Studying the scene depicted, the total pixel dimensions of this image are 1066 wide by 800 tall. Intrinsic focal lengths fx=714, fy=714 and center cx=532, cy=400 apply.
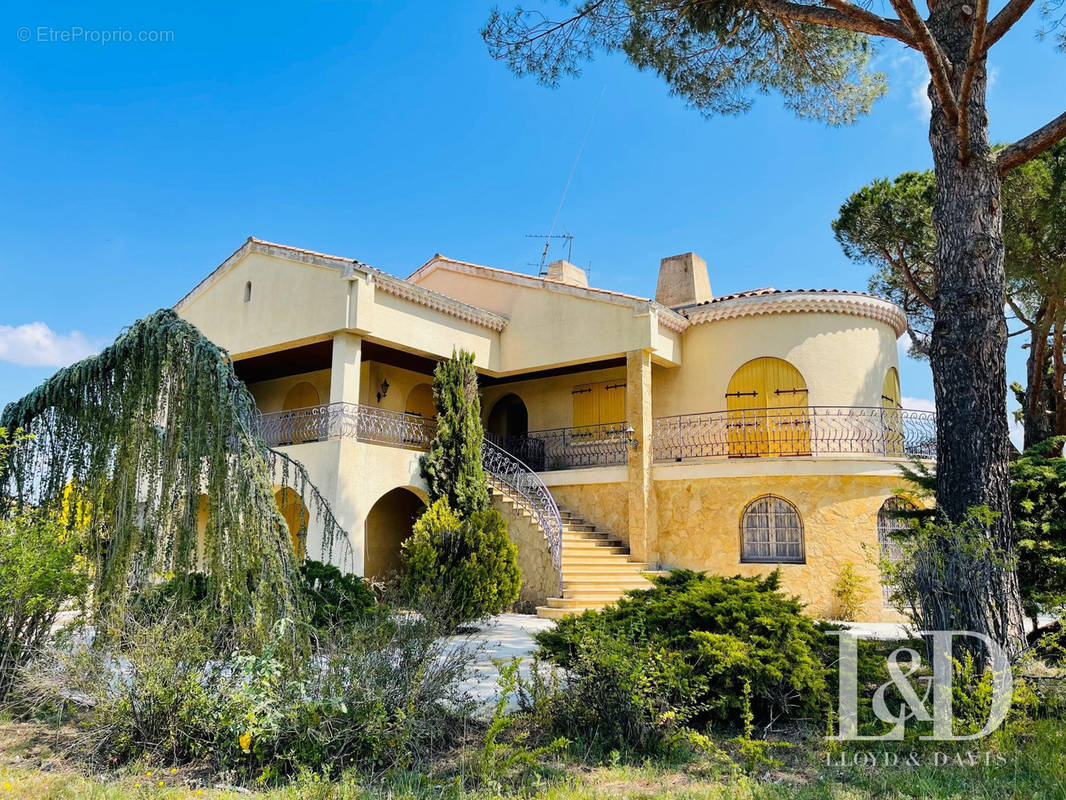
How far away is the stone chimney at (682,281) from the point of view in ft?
59.0

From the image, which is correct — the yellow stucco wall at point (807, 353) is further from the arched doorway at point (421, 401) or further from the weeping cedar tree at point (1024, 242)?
the arched doorway at point (421, 401)

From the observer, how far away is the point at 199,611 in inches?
213

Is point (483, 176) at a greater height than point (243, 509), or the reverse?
point (483, 176)

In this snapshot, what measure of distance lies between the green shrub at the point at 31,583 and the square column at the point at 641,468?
10444mm

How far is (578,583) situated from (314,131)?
8924 mm

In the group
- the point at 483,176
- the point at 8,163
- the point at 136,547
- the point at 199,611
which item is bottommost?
the point at 199,611

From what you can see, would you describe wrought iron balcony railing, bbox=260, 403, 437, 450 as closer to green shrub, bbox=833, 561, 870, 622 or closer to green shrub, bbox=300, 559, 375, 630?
green shrub, bbox=300, 559, 375, 630

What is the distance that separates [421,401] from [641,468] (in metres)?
6.48

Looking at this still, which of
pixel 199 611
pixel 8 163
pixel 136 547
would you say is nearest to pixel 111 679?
pixel 199 611

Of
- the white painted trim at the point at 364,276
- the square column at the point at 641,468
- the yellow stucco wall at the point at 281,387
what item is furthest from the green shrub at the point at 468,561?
the yellow stucco wall at the point at 281,387

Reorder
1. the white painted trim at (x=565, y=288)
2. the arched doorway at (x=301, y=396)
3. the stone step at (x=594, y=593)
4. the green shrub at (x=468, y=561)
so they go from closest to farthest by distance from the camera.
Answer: the green shrub at (x=468, y=561) → the stone step at (x=594, y=593) → the white painted trim at (x=565, y=288) → the arched doorway at (x=301, y=396)

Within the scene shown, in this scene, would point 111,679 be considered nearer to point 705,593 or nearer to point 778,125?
point 705,593

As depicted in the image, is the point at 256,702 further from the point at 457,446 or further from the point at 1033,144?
the point at 457,446

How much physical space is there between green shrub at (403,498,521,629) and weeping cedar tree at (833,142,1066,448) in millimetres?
8726
